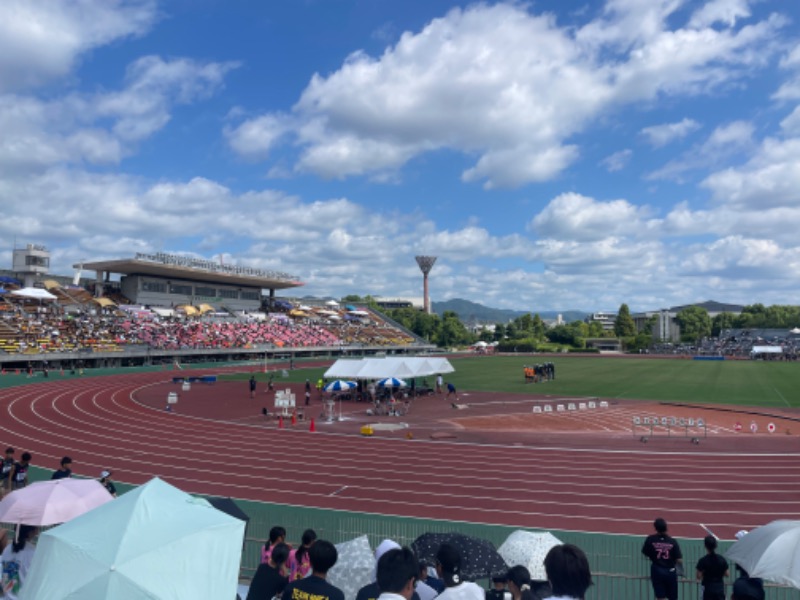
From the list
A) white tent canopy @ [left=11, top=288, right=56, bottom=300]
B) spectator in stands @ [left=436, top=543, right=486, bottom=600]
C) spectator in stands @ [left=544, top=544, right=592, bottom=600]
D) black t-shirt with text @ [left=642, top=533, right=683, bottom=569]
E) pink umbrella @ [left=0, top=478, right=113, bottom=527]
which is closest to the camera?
spectator in stands @ [left=544, top=544, right=592, bottom=600]

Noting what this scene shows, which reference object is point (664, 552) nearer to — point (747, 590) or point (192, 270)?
point (747, 590)

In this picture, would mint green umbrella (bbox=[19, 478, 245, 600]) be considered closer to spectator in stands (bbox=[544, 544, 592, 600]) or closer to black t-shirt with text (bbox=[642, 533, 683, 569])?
spectator in stands (bbox=[544, 544, 592, 600])

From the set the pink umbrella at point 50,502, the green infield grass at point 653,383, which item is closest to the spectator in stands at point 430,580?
the pink umbrella at point 50,502

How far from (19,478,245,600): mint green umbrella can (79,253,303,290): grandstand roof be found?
6901 centimetres

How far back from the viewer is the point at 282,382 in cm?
4525

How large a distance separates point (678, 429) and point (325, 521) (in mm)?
18702

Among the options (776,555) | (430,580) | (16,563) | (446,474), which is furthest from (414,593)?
(446,474)

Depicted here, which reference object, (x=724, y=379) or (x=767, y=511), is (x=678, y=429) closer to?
(x=767, y=511)

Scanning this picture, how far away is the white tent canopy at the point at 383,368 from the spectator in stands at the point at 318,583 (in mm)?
27964

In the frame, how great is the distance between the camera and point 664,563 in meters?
7.22

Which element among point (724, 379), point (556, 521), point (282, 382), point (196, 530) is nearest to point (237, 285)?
point (282, 382)

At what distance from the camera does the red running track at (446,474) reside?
13.6 metres

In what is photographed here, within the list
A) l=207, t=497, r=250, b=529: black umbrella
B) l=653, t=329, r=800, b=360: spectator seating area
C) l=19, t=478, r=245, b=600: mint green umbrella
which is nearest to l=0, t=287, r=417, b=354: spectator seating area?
l=653, t=329, r=800, b=360: spectator seating area

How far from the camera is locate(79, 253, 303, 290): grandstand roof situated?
229 feet
